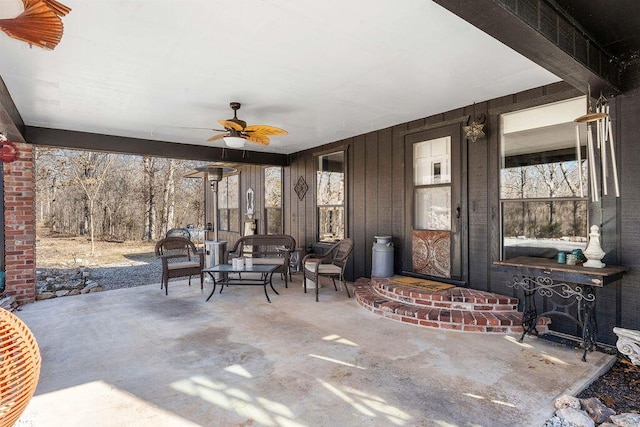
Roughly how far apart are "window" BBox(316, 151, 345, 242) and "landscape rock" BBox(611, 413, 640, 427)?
4478 mm

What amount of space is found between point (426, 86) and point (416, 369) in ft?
8.96

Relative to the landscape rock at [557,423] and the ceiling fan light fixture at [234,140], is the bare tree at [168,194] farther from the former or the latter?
the landscape rock at [557,423]

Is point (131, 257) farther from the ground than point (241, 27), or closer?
closer

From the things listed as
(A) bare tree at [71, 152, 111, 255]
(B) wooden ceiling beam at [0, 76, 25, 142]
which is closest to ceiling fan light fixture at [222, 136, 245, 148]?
(B) wooden ceiling beam at [0, 76, 25, 142]

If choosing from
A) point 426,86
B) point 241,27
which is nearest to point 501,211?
point 426,86

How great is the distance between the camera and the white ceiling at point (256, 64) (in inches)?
88.7

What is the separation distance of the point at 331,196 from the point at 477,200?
2885 mm

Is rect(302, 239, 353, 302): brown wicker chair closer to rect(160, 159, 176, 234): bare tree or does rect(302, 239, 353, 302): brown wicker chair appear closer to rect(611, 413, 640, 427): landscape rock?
rect(611, 413, 640, 427): landscape rock

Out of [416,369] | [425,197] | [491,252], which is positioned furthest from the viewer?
[425,197]

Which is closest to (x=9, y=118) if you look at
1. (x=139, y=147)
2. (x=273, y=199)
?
(x=139, y=147)

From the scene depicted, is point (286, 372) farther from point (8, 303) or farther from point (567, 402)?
point (8, 303)

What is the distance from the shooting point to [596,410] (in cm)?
206

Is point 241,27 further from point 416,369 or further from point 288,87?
point 416,369

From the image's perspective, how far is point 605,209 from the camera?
312 centimetres
